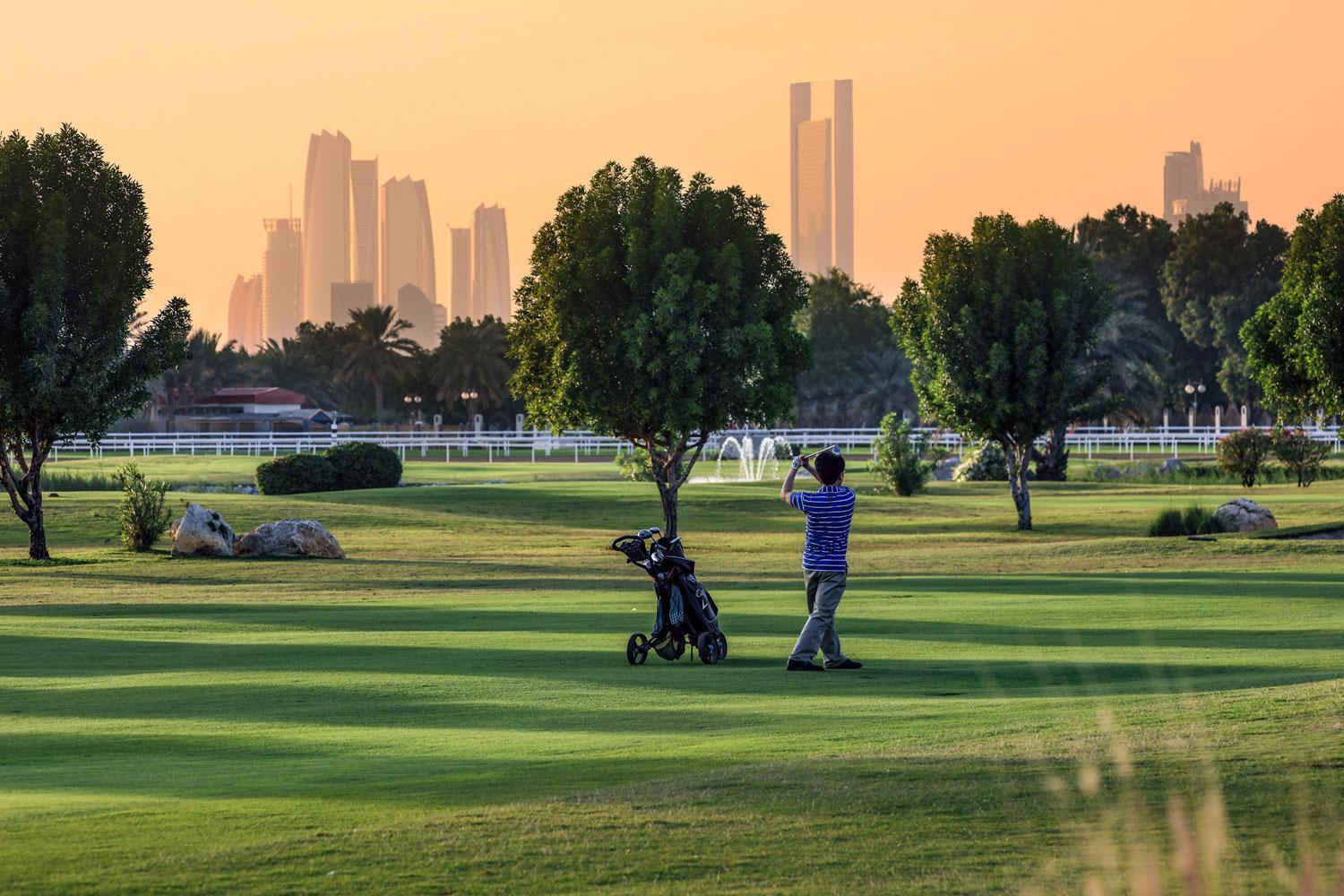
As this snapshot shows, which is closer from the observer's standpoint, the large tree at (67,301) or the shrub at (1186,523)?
the large tree at (67,301)

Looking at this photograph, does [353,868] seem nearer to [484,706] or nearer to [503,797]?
[503,797]

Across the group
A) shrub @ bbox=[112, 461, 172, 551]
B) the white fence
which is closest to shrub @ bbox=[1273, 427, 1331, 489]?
the white fence

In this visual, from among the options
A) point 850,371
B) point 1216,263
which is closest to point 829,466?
point 1216,263

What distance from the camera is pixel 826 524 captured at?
16.7 metres

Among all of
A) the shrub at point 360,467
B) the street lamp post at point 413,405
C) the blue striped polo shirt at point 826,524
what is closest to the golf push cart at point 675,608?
the blue striped polo shirt at point 826,524

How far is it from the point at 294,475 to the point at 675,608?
45.2 meters

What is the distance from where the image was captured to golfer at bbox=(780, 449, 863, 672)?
16.5 m

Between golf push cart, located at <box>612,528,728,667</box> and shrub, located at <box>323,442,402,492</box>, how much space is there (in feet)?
152

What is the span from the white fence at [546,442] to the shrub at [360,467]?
2110 cm

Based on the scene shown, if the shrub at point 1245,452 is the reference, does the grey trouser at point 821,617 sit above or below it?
below

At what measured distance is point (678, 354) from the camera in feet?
140

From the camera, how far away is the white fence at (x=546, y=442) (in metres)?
88.8

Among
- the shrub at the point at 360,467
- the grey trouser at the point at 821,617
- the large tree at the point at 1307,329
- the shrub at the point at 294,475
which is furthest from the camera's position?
the shrub at the point at 360,467

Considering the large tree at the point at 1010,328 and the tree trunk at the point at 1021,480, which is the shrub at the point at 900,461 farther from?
the large tree at the point at 1010,328
